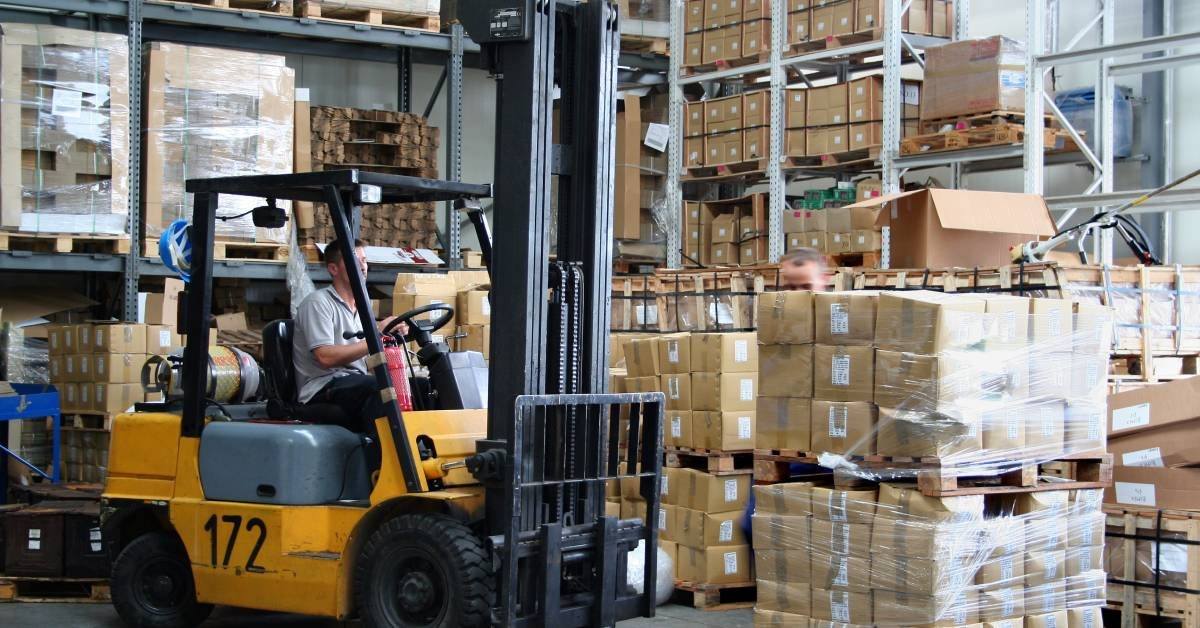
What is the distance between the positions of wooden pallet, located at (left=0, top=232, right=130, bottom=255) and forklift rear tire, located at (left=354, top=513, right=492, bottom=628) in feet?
20.6

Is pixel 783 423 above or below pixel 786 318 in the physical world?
below

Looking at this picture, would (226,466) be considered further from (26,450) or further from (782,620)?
(26,450)

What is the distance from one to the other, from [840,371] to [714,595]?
204 cm

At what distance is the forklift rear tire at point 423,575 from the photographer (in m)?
4.76

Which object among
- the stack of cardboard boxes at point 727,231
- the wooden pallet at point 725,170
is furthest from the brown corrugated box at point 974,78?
the stack of cardboard boxes at point 727,231

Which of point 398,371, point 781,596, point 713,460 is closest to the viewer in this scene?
point 398,371

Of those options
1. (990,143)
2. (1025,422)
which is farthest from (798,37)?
(1025,422)

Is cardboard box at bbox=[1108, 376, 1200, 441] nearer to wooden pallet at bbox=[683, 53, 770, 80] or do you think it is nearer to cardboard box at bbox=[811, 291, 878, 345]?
cardboard box at bbox=[811, 291, 878, 345]

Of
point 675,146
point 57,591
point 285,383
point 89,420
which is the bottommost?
point 57,591

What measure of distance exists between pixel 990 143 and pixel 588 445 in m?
6.64

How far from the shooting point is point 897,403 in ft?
19.0

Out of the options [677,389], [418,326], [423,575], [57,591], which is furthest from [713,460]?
[57,591]

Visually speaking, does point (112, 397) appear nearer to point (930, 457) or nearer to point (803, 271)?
point (803, 271)

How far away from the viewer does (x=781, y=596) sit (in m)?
6.16
